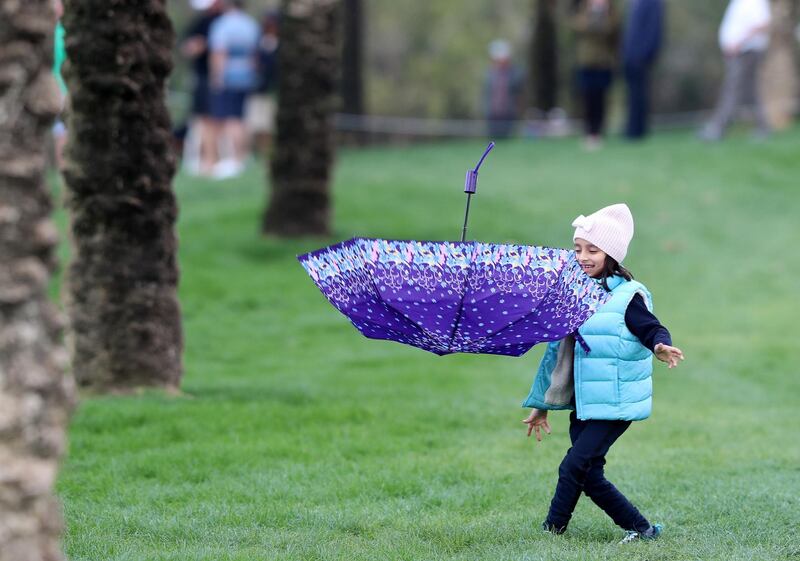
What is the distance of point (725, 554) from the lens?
5703 millimetres

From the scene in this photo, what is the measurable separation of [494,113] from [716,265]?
1102 centimetres

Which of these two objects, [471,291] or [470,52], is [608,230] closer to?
[471,291]

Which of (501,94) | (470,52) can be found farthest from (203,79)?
(470,52)

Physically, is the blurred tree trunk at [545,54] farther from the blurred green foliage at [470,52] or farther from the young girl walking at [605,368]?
the young girl walking at [605,368]

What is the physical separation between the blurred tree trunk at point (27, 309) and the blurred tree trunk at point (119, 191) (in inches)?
197

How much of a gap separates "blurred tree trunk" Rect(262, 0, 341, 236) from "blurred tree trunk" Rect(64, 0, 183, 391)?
5881 millimetres

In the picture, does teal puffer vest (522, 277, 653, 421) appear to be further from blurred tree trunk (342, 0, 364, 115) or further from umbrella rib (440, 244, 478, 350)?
blurred tree trunk (342, 0, 364, 115)

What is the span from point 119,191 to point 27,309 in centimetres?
514

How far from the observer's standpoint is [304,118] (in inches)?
596

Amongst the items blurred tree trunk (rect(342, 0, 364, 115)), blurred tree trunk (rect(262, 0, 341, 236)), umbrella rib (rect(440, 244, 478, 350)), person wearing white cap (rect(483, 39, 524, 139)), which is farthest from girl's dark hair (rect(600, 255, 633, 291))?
person wearing white cap (rect(483, 39, 524, 139))

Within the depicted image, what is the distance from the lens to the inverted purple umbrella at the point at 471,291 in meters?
5.30

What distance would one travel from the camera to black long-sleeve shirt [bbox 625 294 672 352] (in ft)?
18.4

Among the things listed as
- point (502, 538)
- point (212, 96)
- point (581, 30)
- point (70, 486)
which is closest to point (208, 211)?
point (212, 96)

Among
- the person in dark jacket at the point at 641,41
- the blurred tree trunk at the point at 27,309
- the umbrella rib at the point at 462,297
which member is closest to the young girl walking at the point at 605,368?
the umbrella rib at the point at 462,297
